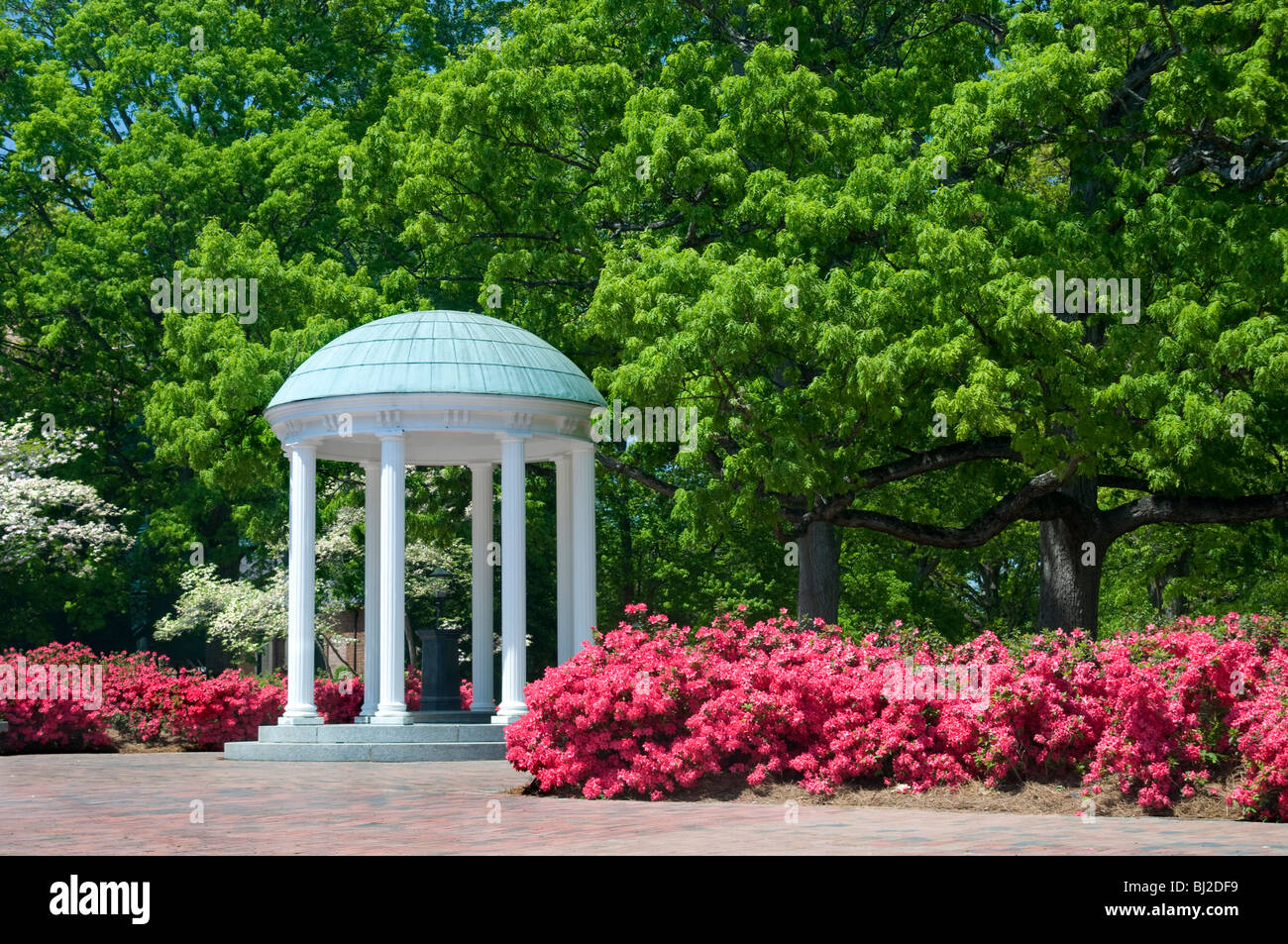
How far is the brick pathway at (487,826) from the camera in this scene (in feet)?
34.2

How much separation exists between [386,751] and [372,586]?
241 inches

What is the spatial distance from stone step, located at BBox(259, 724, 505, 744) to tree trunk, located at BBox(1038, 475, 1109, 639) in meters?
9.50

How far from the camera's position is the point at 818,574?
95.2 feet

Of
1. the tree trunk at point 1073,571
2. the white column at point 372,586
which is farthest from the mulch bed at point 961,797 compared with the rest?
the white column at point 372,586

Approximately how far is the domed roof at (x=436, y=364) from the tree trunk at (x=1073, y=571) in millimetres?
8113

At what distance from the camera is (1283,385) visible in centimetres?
2030

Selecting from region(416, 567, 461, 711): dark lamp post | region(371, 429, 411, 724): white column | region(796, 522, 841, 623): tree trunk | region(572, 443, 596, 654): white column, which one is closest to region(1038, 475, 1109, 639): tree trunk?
region(796, 522, 841, 623): tree trunk

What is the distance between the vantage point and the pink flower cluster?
1385 cm

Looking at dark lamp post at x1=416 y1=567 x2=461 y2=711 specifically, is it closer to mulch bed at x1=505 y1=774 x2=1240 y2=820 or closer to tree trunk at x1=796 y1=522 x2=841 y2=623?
tree trunk at x1=796 y1=522 x2=841 y2=623

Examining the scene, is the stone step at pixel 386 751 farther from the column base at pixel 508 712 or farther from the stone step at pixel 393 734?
the column base at pixel 508 712

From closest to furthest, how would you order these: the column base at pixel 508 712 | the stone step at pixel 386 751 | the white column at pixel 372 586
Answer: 1. the stone step at pixel 386 751
2. the column base at pixel 508 712
3. the white column at pixel 372 586

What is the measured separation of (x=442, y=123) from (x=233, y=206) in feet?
44.8

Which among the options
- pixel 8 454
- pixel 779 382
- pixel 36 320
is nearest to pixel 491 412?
pixel 779 382

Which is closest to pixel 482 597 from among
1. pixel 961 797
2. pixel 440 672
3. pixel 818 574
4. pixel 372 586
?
pixel 440 672
